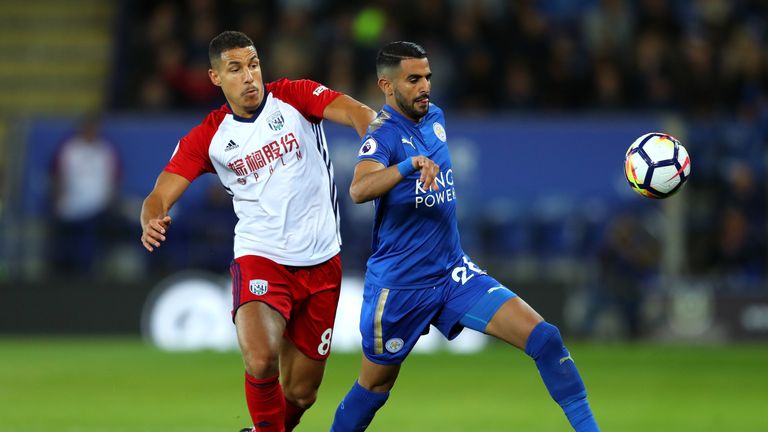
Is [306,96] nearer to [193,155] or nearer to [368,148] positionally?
[193,155]

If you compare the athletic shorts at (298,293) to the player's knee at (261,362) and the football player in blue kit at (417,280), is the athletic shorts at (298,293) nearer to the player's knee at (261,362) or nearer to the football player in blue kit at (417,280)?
the player's knee at (261,362)

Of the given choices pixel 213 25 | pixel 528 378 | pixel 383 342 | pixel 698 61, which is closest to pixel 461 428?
pixel 383 342

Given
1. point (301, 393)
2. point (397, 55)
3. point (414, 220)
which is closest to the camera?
point (397, 55)

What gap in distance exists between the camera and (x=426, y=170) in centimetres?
650

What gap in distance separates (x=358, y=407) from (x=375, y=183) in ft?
4.65

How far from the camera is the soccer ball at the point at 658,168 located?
25.5 feet

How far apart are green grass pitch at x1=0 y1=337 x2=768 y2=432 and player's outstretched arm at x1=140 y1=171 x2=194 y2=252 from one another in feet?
8.53

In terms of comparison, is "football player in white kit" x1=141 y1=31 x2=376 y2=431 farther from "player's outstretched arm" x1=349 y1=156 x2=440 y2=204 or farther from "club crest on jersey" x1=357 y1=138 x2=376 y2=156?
"player's outstretched arm" x1=349 y1=156 x2=440 y2=204

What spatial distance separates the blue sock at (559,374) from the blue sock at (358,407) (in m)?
0.92

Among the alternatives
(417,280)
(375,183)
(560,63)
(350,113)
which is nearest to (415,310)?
(417,280)

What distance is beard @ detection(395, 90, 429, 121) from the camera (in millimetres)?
7262

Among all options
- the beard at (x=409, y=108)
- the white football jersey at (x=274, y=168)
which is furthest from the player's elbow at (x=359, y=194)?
the white football jersey at (x=274, y=168)

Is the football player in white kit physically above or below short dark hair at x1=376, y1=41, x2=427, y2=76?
below

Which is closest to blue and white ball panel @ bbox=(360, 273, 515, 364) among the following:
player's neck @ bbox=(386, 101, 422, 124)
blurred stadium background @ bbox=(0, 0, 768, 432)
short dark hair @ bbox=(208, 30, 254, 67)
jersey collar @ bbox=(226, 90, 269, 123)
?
player's neck @ bbox=(386, 101, 422, 124)
